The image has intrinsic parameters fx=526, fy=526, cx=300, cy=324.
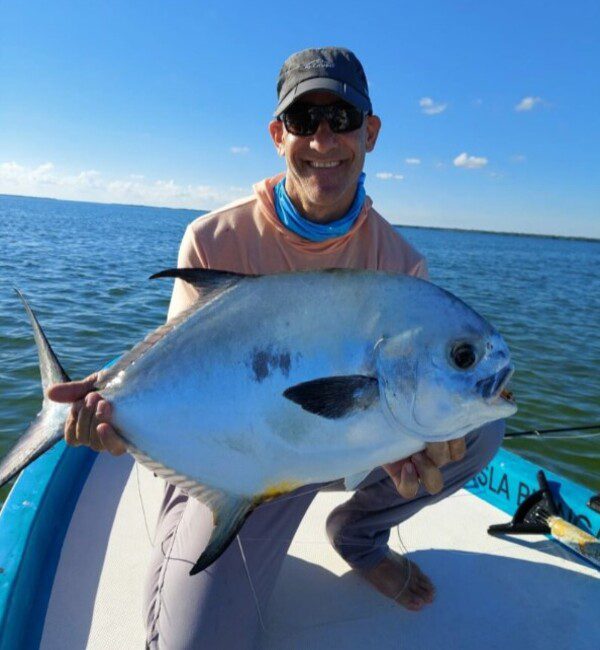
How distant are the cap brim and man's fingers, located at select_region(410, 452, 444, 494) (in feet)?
5.32

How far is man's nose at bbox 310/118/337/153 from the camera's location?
2545mm

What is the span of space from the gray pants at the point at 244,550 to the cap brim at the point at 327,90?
1.69m

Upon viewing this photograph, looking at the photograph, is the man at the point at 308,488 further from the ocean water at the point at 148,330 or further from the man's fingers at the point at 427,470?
the ocean water at the point at 148,330

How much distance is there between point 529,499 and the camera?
3.32m

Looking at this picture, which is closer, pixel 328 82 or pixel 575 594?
pixel 328 82

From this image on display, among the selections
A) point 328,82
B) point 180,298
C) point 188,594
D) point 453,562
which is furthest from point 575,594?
point 328,82

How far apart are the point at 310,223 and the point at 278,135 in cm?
56

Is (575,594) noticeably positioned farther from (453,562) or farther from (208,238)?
(208,238)

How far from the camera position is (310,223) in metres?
2.66

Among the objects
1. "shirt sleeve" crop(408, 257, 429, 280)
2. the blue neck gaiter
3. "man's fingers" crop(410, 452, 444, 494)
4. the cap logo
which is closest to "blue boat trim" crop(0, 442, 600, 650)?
"shirt sleeve" crop(408, 257, 429, 280)

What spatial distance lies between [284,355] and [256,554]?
1.08m

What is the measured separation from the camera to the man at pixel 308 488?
2.13 metres

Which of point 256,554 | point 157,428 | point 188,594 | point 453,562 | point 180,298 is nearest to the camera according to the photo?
point 157,428

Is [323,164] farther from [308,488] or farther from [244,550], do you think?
[244,550]
